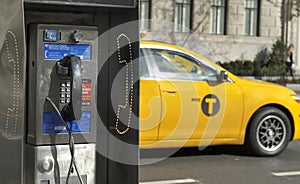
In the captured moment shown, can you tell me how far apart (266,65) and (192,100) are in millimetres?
19438

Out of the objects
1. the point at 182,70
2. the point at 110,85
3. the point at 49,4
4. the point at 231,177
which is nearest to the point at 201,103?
the point at 182,70

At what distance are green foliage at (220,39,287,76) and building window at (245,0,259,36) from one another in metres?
1.28

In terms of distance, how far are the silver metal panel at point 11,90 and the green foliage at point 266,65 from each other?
21.3 meters

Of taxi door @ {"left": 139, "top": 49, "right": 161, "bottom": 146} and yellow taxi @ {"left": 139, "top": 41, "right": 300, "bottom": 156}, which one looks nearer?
taxi door @ {"left": 139, "top": 49, "right": 161, "bottom": 146}

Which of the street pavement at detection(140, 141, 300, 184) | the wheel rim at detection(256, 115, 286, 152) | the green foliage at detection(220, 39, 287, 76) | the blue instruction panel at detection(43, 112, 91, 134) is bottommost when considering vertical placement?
the street pavement at detection(140, 141, 300, 184)

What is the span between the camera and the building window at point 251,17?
2745 centimetres

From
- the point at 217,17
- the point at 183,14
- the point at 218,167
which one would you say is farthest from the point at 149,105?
the point at 217,17

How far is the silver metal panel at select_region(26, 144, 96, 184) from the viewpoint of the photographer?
3.68 m

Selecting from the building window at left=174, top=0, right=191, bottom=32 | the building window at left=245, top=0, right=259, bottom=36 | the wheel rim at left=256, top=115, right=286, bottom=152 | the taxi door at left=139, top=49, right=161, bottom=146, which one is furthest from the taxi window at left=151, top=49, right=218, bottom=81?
the building window at left=245, top=0, right=259, bottom=36

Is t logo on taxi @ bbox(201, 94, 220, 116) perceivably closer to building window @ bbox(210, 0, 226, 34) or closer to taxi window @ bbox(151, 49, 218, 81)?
taxi window @ bbox(151, 49, 218, 81)

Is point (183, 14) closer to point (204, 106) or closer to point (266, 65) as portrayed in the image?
point (266, 65)

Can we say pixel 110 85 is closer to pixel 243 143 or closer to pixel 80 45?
pixel 80 45

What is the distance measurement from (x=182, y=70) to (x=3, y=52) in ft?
16.3

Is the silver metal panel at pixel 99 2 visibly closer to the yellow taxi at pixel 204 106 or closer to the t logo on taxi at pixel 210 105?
the yellow taxi at pixel 204 106
